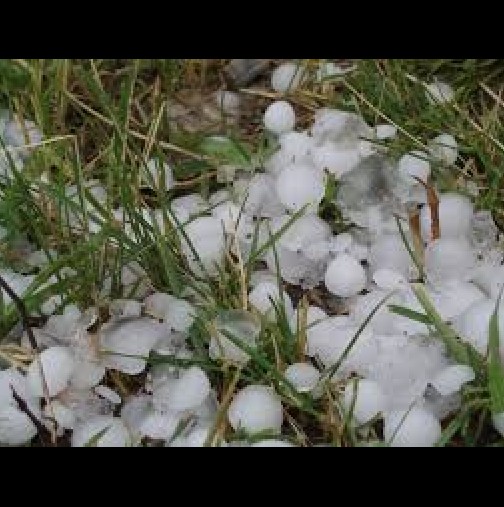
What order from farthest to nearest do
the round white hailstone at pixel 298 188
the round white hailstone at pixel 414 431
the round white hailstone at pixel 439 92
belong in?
the round white hailstone at pixel 439 92 → the round white hailstone at pixel 298 188 → the round white hailstone at pixel 414 431

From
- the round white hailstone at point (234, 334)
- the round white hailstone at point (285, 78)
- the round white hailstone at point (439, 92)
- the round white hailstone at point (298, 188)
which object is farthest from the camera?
the round white hailstone at point (285, 78)

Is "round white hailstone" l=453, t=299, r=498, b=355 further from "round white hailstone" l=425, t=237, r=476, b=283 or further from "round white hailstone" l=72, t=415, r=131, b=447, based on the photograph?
"round white hailstone" l=72, t=415, r=131, b=447

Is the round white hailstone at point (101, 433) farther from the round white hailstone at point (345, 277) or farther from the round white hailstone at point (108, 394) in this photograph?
the round white hailstone at point (345, 277)

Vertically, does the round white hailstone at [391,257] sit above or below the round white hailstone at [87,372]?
above

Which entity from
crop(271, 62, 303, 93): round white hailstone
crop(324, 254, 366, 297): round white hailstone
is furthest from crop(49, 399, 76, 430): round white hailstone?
crop(271, 62, 303, 93): round white hailstone

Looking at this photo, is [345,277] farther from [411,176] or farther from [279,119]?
[279,119]

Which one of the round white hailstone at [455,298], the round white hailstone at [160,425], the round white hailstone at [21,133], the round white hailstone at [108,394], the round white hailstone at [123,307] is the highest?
the round white hailstone at [21,133]

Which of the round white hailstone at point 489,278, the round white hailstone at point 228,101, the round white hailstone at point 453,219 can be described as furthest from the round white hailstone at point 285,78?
the round white hailstone at point 489,278
